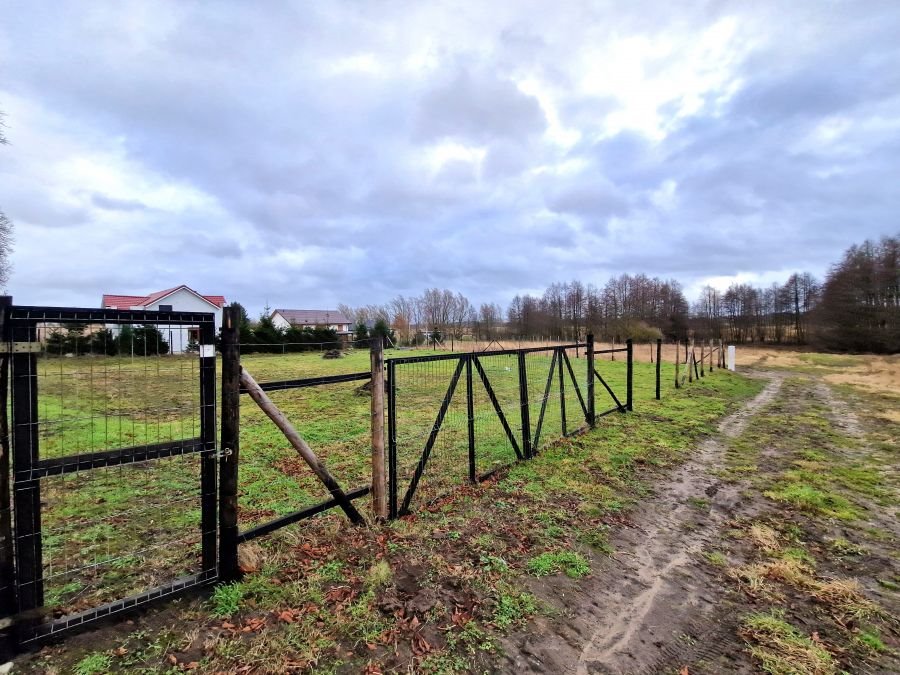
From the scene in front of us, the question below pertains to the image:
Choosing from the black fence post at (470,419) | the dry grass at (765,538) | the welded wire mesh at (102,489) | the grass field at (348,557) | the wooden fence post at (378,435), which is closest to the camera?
the welded wire mesh at (102,489)

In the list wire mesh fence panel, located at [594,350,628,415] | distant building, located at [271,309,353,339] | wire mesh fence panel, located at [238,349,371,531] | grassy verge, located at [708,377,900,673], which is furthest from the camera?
distant building, located at [271,309,353,339]

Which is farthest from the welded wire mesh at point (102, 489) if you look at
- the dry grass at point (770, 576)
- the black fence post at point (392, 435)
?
the dry grass at point (770, 576)

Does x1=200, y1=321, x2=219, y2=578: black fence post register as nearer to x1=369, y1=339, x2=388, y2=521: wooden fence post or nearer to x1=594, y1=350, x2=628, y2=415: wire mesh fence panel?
x1=369, y1=339, x2=388, y2=521: wooden fence post

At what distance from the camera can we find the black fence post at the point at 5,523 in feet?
6.81

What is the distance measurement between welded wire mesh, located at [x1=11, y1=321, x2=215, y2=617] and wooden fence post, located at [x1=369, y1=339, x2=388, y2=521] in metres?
1.42

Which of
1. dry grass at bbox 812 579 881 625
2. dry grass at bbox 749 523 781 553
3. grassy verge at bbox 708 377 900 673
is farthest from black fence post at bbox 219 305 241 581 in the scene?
dry grass at bbox 749 523 781 553

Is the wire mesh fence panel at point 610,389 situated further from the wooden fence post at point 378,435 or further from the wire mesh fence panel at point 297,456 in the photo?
the wooden fence post at point 378,435

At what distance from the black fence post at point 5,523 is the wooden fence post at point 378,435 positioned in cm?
231

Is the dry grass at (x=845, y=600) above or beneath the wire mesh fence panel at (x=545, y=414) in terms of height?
beneath

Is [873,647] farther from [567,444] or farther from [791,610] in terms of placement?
[567,444]

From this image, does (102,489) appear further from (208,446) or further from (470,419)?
(470,419)

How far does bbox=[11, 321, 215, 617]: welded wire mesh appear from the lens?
85.5 inches

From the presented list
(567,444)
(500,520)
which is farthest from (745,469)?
(500,520)

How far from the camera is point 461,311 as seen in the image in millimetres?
65062
